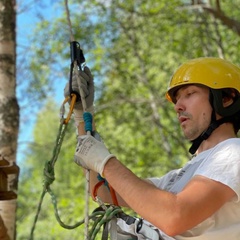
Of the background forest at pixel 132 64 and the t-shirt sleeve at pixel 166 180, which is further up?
the background forest at pixel 132 64

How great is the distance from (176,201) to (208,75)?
641 millimetres

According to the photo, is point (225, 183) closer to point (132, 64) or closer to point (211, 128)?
point (211, 128)

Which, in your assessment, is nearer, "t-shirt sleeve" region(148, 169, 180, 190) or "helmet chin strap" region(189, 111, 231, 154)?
"helmet chin strap" region(189, 111, 231, 154)

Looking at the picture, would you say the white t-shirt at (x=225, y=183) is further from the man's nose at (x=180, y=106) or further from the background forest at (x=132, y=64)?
the background forest at (x=132, y=64)

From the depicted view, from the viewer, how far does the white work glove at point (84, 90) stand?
2.55m

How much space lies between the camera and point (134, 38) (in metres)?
10.6

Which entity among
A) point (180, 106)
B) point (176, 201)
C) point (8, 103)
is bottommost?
point (176, 201)

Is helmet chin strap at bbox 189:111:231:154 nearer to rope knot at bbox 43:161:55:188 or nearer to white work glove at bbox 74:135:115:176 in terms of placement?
white work glove at bbox 74:135:115:176

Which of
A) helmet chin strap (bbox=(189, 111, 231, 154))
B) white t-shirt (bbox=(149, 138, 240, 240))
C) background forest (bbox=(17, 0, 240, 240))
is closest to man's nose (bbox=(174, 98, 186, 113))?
helmet chin strap (bbox=(189, 111, 231, 154))

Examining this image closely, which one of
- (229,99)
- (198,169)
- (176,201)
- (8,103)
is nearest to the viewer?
(176,201)

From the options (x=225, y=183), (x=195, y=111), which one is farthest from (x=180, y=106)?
(x=225, y=183)

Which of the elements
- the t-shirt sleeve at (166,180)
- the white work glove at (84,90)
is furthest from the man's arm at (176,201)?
the white work glove at (84,90)

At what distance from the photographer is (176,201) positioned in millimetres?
1899

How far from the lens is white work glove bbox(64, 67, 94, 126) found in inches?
101
